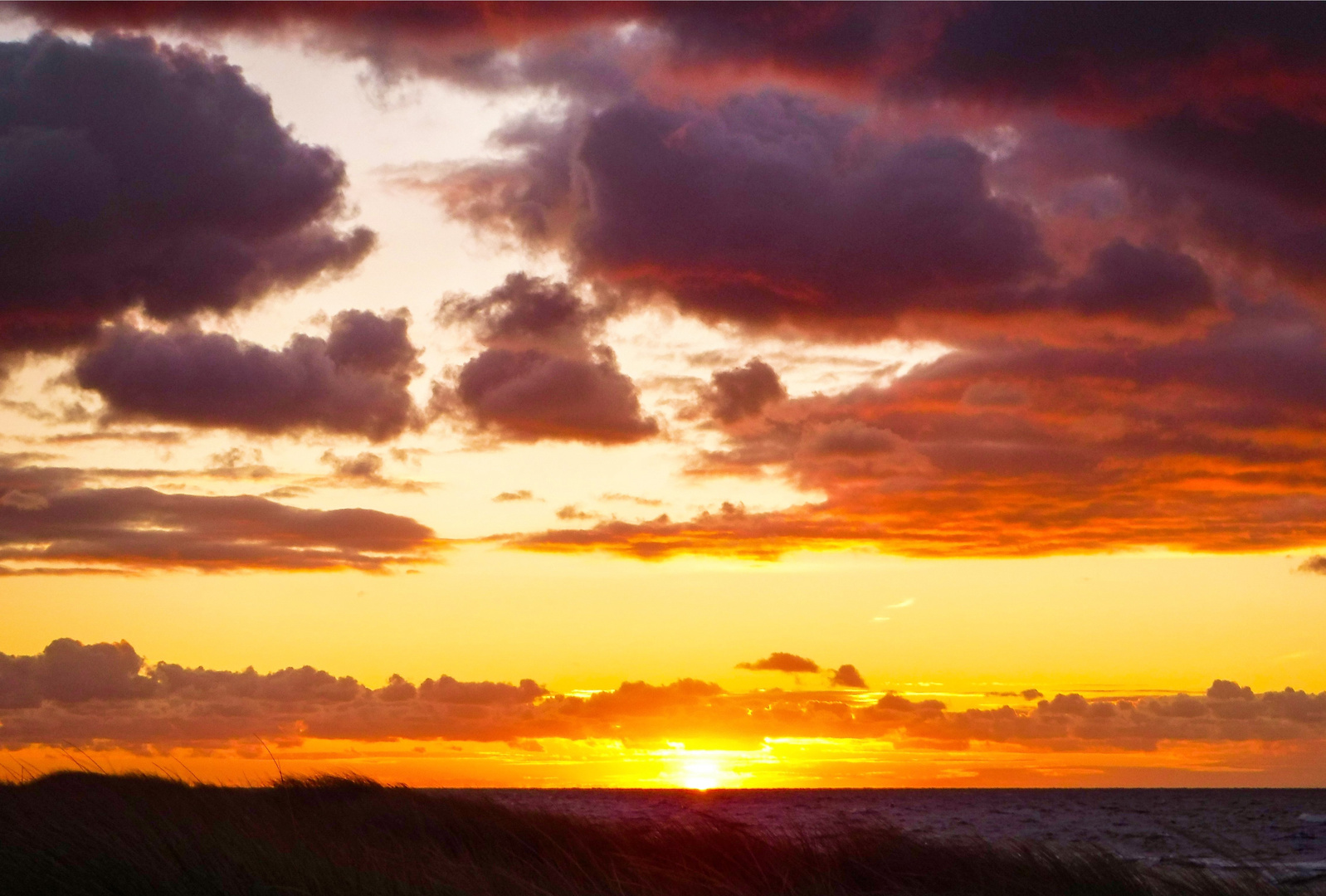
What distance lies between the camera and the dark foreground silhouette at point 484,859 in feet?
33.1

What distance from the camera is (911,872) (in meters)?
13.6

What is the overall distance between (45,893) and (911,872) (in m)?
9.22

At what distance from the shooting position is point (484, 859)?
49.8 feet

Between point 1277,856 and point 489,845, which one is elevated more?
point 489,845

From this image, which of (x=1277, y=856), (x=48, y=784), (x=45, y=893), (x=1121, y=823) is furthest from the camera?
(x=1121, y=823)

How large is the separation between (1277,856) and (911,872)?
3040 centimetres

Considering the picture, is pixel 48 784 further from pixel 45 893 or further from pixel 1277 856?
pixel 1277 856

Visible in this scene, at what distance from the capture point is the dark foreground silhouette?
33.1ft

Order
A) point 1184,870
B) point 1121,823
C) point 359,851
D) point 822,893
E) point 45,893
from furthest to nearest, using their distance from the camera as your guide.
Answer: point 1121,823 < point 1184,870 < point 359,851 < point 822,893 < point 45,893

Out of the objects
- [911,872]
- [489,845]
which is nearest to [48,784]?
[489,845]

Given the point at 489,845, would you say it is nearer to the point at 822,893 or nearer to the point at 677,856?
the point at 677,856

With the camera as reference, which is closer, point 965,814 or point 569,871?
point 569,871

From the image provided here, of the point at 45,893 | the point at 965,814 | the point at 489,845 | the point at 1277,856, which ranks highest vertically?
the point at 45,893

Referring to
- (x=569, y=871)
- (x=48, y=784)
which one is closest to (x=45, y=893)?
(x=569, y=871)
